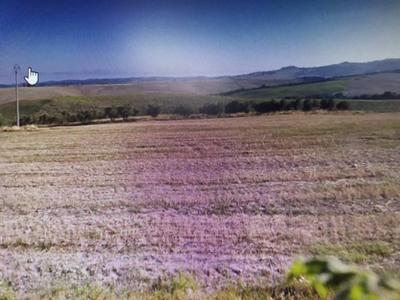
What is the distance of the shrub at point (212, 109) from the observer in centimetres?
2042

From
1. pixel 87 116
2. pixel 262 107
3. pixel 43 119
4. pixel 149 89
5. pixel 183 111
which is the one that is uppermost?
pixel 149 89

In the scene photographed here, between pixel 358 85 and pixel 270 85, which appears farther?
pixel 270 85

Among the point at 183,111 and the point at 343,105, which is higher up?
the point at 343,105

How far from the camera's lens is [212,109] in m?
20.6

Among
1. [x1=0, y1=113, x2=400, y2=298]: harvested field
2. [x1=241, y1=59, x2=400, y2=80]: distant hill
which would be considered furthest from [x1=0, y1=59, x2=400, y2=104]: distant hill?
[x1=0, y1=113, x2=400, y2=298]: harvested field

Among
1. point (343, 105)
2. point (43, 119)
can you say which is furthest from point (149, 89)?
point (343, 105)

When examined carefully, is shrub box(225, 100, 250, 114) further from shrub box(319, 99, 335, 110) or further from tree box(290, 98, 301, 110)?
shrub box(319, 99, 335, 110)

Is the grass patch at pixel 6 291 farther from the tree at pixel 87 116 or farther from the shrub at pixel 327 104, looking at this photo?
the tree at pixel 87 116

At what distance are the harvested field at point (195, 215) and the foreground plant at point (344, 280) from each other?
186cm

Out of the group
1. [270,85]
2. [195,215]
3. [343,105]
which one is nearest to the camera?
[195,215]

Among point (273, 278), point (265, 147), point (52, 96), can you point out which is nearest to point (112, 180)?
point (273, 278)

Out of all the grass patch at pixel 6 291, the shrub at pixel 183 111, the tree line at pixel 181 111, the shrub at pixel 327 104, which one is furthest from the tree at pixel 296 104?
the grass patch at pixel 6 291

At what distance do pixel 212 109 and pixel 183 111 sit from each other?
2.08m

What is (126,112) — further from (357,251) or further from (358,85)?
(357,251)
